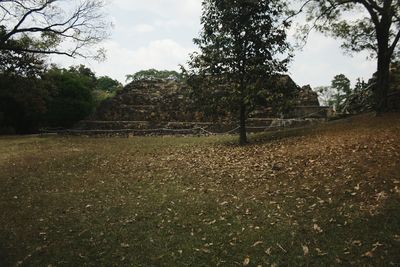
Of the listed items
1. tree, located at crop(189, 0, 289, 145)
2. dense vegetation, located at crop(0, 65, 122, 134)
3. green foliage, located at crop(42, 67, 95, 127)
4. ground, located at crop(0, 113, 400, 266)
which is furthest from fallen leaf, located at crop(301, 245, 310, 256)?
green foliage, located at crop(42, 67, 95, 127)

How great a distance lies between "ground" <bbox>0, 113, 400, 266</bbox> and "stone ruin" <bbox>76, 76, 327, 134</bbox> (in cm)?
1214

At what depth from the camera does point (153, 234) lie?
795 centimetres

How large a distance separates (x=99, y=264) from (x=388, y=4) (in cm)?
1237

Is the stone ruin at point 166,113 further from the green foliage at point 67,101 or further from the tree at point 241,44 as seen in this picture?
the tree at point 241,44

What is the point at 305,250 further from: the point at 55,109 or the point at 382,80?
the point at 55,109

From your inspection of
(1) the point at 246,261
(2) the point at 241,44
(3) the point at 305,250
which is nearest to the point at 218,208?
(1) the point at 246,261

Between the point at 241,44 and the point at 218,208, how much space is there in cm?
944

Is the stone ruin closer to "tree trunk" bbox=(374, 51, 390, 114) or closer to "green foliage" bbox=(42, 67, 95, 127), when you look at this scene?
"green foliage" bbox=(42, 67, 95, 127)

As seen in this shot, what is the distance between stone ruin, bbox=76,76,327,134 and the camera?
26.8 metres

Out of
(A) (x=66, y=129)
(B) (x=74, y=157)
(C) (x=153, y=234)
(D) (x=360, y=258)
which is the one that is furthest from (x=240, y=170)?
(A) (x=66, y=129)

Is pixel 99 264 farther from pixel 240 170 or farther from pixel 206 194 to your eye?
pixel 240 170

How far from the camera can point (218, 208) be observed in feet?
29.5

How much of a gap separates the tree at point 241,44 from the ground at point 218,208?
11.8 ft

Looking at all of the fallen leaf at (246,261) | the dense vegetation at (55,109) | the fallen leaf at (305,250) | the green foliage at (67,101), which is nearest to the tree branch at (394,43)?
the fallen leaf at (305,250)
